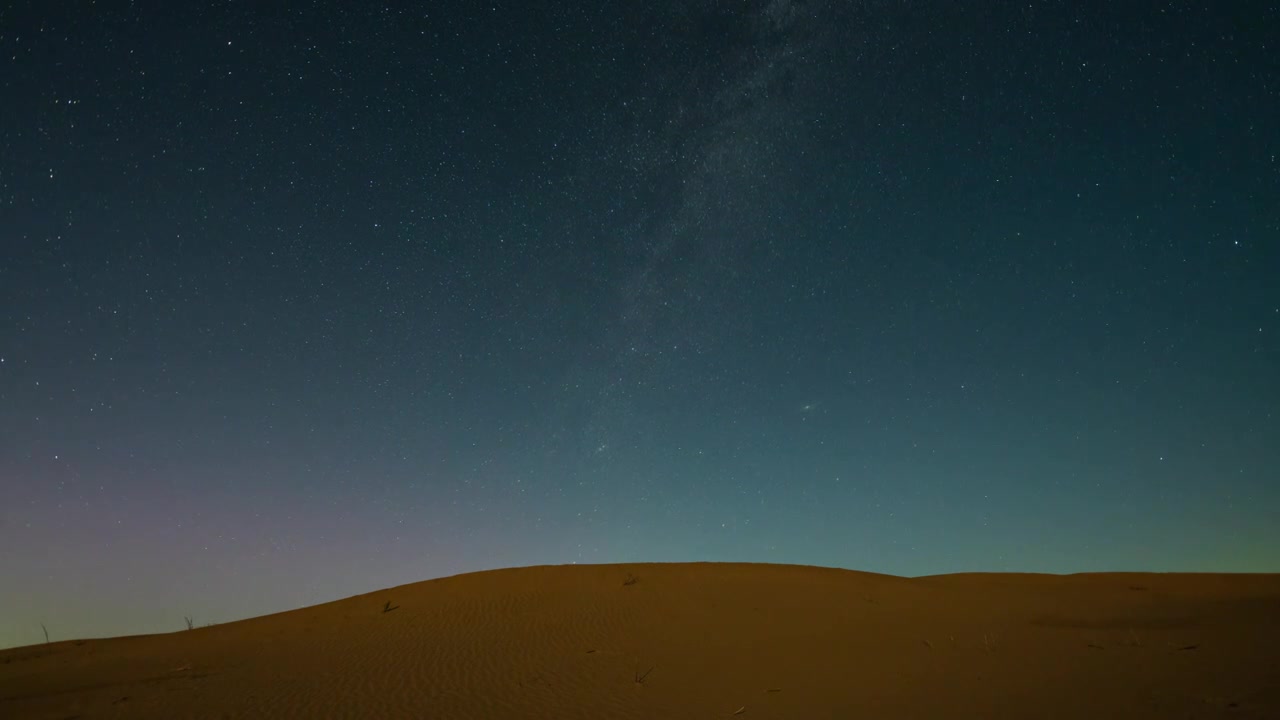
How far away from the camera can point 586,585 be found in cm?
1691

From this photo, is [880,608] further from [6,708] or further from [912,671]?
[6,708]

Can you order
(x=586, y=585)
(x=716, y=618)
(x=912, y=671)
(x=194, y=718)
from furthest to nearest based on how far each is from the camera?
(x=586, y=585) → (x=716, y=618) → (x=912, y=671) → (x=194, y=718)

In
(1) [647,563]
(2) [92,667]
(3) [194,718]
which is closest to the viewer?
(3) [194,718]

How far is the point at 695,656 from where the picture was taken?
11188 millimetres

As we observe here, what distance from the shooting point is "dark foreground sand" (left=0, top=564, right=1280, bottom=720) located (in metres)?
8.61

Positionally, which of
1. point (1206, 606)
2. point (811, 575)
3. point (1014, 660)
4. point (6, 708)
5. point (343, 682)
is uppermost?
point (6, 708)

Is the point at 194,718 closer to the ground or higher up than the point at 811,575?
higher up

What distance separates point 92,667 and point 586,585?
9.76 meters

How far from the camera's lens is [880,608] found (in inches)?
572

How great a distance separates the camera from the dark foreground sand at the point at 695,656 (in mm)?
8609

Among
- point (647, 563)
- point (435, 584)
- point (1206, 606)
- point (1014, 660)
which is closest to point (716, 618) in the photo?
point (1014, 660)

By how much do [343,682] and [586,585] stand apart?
289 inches

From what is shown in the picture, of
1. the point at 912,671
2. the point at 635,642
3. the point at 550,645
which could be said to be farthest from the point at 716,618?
the point at 912,671

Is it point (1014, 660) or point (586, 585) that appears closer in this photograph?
point (1014, 660)
